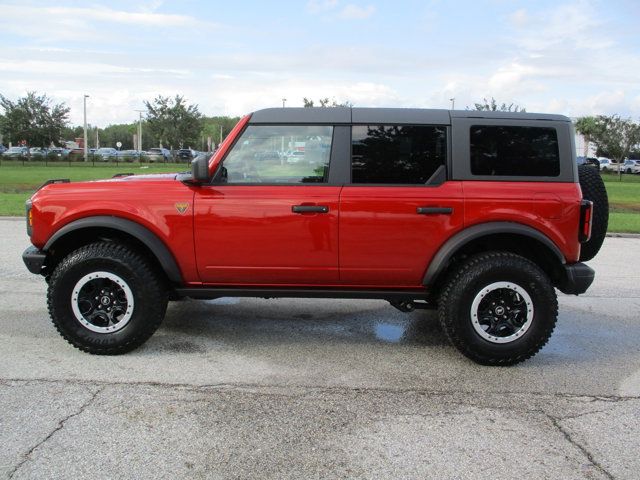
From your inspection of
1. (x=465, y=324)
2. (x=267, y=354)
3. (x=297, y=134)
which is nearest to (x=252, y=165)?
(x=297, y=134)

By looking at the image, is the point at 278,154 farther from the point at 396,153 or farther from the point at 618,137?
the point at 618,137

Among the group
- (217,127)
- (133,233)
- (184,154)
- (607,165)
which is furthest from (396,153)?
(217,127)

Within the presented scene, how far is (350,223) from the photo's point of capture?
4344 millimetres

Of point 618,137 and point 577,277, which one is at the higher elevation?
point 618,137

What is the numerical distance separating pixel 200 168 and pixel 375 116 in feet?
4.53

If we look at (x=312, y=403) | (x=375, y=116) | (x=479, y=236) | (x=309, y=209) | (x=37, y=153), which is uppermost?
(x=37, y=153)

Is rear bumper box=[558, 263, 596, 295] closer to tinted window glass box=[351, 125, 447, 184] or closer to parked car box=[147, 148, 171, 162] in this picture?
tinted window glass box=[351, 125, 447, 184]

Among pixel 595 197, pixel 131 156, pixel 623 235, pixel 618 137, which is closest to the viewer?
pixel 595 197

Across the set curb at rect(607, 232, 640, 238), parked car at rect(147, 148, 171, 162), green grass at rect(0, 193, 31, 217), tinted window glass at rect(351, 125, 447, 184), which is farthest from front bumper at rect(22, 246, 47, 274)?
parked car at rect(147, 148, 171, 162)

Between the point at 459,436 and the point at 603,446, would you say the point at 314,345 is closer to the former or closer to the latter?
the point at 459,436

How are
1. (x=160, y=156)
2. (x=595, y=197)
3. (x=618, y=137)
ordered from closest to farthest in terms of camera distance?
(x=595, y=197)
(x=618, y=137)
(x=160, y=156)

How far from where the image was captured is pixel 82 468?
291cm

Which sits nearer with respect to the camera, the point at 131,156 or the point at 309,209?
the point at 309,209

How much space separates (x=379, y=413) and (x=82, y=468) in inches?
66.1
